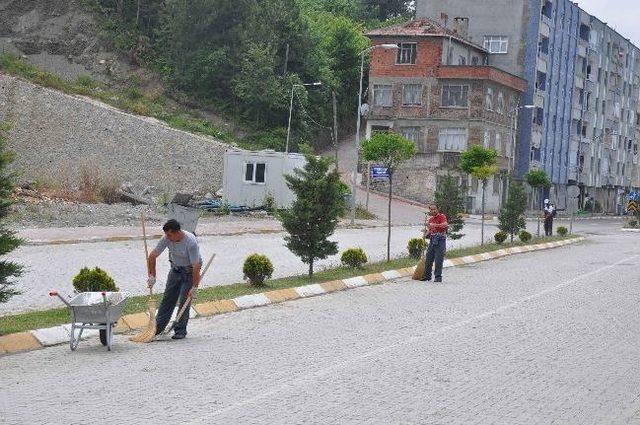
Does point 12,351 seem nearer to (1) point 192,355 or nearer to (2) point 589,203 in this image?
(1) point 192,355

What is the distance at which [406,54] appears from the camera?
7231cm

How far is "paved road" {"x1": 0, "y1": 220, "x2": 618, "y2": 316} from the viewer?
1831 cm

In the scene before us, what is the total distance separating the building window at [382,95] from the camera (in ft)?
240

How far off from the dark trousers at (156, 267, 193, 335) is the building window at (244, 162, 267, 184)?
119 feet

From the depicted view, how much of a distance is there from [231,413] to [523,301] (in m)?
11.8

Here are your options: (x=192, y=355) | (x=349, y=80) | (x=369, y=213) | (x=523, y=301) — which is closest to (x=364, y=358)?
(x=192, y=355)

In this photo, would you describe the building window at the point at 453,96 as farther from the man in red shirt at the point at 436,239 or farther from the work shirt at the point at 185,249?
the work shirt at the point at 185,249

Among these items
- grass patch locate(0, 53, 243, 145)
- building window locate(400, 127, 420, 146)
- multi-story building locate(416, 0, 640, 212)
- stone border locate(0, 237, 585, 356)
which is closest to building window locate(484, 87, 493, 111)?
building window locate(400, 127, 420, 146)

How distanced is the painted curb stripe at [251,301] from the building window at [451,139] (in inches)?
2146

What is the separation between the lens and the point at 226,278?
71.2ft

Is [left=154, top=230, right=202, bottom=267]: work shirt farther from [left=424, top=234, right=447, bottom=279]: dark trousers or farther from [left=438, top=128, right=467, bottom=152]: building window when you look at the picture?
[left=438, top=128, right=467, bottom=152]: building window

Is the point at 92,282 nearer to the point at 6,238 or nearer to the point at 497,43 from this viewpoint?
the point at 6,238

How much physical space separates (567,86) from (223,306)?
7832 centimetres

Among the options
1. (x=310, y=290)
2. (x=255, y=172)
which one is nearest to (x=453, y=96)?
(x=255, y=172)
